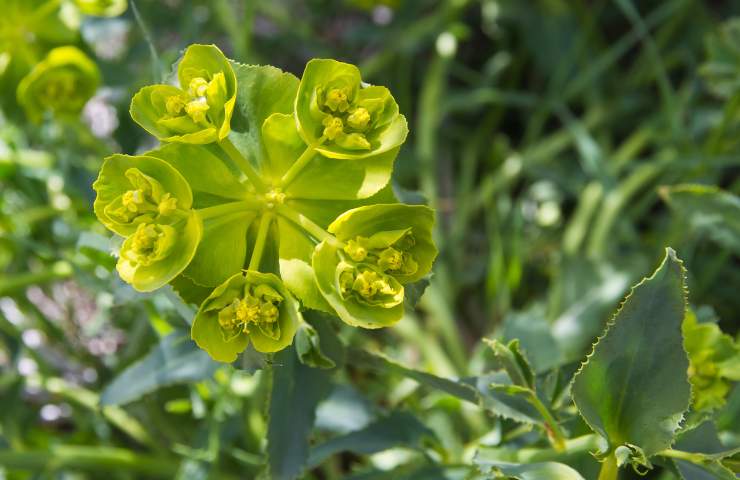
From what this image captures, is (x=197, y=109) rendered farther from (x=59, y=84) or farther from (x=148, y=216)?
(x=59, y=84)

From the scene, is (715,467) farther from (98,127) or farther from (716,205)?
(98,127)

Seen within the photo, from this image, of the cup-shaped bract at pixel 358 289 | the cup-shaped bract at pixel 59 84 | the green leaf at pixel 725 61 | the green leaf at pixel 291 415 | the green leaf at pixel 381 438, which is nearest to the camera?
the cup-shaped bract at pixel 358 289

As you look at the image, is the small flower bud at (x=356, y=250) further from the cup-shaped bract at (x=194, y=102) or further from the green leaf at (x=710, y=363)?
the green leaf at (x=710, y=363)

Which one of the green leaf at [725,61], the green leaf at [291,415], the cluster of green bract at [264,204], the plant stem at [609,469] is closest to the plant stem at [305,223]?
the cluster of green bract at [264,204]

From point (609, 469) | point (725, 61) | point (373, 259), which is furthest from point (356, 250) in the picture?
point (725, 61)

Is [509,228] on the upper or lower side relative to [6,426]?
upper

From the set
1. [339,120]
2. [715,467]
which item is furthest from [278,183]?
[715,467]
